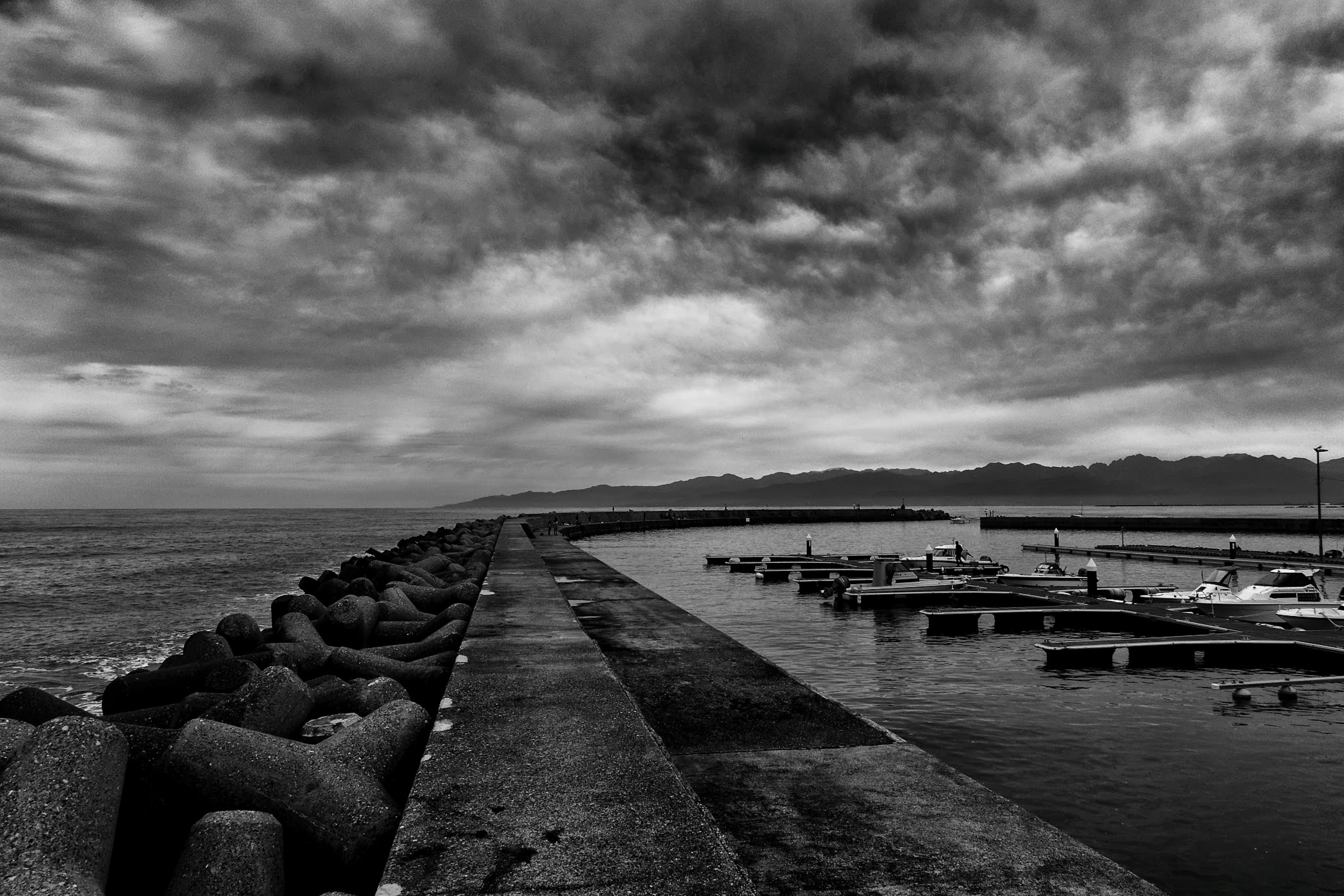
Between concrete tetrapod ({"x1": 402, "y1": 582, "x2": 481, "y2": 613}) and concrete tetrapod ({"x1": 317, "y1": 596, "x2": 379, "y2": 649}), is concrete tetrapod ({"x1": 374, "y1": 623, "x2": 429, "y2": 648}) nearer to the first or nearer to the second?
concrete tetrapod ({"x1": 317, "y1": 596, "x2": 379, "y2": 649})

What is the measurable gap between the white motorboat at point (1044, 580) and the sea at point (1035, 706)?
675 centimetres

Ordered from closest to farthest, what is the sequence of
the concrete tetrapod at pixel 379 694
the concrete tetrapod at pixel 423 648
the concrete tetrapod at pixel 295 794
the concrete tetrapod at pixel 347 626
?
the concrete tetrapod at pixel 295 794 → the concrete tetrapod at pixel 379 694 → the concrete tetrapod at pixel 423 648 → the concrete tetrapod at pixel 347 626

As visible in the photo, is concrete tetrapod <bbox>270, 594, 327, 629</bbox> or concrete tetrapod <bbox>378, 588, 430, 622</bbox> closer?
concrete tetrapod <bbox>378, 588, 430, 622</bbox>

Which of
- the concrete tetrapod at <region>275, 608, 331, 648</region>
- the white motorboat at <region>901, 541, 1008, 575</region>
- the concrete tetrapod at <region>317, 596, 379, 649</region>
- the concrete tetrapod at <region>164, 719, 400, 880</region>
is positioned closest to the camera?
the concrete tetrapod at <region>164, 719, 400, 880</region>

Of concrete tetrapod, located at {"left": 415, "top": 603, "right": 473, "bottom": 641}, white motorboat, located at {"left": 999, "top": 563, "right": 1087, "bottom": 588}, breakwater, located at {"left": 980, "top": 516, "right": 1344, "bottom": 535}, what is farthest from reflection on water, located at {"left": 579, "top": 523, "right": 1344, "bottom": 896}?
breakwater, located at {"left": 980, "top": 516, "right": 1344, "bottom": 535}

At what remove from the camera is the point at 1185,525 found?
275ft

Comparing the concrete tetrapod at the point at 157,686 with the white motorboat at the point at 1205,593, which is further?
the white motorboat at the point at 1205,593

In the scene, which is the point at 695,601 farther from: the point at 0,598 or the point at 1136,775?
the point at 0,598

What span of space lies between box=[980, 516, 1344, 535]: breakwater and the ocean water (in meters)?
67.1

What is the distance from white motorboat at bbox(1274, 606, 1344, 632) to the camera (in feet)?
65.1

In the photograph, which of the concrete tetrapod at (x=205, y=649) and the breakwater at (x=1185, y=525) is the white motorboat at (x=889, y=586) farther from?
the breakwater at (x=1185, y=525)

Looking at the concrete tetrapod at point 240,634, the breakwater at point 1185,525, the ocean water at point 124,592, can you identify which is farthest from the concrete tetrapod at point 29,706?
the breakwater at point 1185,525

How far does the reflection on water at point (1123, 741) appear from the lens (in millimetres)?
7590

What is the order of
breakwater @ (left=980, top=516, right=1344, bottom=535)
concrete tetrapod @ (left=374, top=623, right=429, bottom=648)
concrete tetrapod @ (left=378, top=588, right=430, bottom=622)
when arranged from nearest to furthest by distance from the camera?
concrete tetrapod @ (left=374, top=623, right=429, bottom=648) < concrete tetrapod @ (left=378, top=588, right=430, bottom=622) < breakwater @ (left=980, top=516, right=1344, bottom=535)
